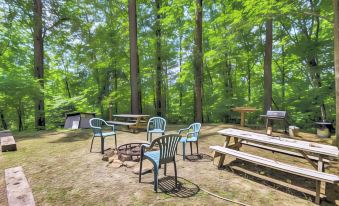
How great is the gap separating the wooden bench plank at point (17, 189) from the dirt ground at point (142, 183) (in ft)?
0.27

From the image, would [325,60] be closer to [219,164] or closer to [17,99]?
[219,164]

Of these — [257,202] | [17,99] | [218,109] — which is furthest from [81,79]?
[257,202]

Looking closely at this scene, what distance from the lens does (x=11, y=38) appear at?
980cm

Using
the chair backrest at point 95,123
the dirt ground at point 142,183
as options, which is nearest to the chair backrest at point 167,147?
the dirt ground at point 142,183

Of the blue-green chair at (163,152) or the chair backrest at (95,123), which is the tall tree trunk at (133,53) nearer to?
the chair backrest at (95,123)

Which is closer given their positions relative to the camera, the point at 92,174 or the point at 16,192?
the point at 16,192

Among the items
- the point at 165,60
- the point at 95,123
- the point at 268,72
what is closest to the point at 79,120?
the point at 95,123

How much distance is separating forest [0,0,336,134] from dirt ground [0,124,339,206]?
4.56m

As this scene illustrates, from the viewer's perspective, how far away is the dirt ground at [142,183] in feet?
7.63

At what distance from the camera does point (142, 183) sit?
276cm

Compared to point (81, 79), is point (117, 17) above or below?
above

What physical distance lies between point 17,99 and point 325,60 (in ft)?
41.6

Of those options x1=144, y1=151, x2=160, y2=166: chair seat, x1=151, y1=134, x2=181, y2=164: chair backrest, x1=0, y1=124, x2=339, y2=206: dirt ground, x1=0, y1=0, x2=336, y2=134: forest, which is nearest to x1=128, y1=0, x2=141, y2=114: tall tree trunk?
x1=0, y1=0, x2=336, y2=134: forest

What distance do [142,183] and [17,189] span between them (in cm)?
163
